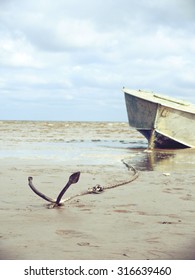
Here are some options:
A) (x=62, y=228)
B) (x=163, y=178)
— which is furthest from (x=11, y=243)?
(x=163, y=178)

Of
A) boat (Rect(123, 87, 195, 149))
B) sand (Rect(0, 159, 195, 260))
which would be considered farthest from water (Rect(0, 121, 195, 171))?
sand (Rect(0, 159, 195, 260))

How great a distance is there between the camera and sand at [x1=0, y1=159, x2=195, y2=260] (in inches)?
124

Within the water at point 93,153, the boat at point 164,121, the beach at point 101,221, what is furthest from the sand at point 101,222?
the boat at point 164,121

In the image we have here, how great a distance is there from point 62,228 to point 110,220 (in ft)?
1.96

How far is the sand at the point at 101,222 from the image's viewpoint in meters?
3.16

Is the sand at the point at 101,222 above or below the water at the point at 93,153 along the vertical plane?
above

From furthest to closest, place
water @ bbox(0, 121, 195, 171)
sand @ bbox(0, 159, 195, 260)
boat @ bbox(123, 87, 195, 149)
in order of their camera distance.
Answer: boat @ bbox(123, 87, 195, 149)
water @ bbox(0, 121, 195, 171)
sand @ bbox(0, 159, 195, 260)

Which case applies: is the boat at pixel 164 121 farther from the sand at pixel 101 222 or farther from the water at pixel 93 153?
the sand at pixel 101 222

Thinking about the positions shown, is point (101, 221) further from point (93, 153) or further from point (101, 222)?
point (93, 153)

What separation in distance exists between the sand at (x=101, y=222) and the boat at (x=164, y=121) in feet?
23.9

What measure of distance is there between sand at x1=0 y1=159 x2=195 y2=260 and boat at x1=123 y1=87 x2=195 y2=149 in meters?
7.27

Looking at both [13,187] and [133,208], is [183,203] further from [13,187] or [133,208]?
[13,187]

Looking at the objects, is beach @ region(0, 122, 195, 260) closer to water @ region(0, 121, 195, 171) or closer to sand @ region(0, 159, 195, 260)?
sand @ region(0, 159, 195, 260)
